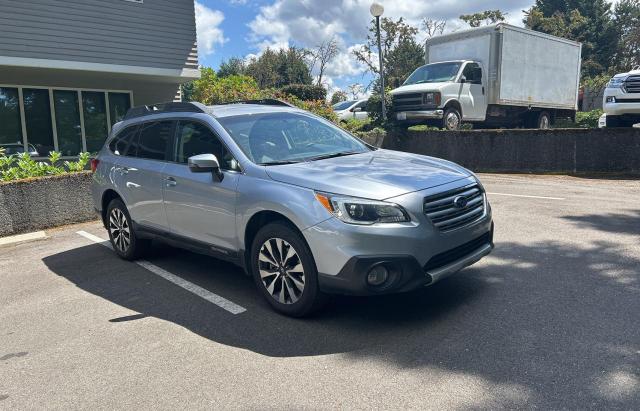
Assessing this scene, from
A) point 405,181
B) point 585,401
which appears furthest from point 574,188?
point 585,401

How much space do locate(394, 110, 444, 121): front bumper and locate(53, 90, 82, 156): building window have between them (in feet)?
29.3

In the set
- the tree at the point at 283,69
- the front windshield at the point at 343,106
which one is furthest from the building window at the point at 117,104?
the tree at the point at 283,69

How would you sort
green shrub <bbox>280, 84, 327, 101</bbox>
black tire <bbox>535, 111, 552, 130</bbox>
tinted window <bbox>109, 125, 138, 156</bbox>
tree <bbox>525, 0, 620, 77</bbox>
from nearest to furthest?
tinted window <bbox>109, 125, 138, 156</bbox>, black tire <bbox>535, 111, 552, 130</bbox>, green shrub <bbox>280, 84, 327, 101</bbox>, tree <bbox>525, 0, 620, 77</bbox>

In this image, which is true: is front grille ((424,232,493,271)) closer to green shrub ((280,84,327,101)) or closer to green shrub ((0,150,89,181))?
green shrub ((0,150,89,181))

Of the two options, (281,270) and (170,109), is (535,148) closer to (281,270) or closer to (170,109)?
(170,109)

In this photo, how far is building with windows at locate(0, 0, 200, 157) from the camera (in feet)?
38.0

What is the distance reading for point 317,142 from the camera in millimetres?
5027

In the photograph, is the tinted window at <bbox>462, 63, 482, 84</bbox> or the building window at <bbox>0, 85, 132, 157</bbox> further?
the tinted window at <bbox>462, 63, 482, 84</bbox>

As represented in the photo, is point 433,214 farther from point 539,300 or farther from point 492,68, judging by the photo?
point 492,68

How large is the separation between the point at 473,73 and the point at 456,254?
38.6 ft

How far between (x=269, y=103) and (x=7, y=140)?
10092 mm

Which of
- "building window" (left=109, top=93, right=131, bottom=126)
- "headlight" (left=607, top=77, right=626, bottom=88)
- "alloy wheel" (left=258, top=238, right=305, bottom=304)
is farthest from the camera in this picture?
"building window" (left=109, top=93, right=131, bottom=126)

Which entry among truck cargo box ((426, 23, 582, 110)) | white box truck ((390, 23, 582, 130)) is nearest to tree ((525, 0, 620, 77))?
truck cargo box ((426, 23, 582, 110))

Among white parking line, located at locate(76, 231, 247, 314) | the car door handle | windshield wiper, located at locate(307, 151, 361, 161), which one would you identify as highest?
windshield wiper, located at locate(307, 151, 361, 161)
